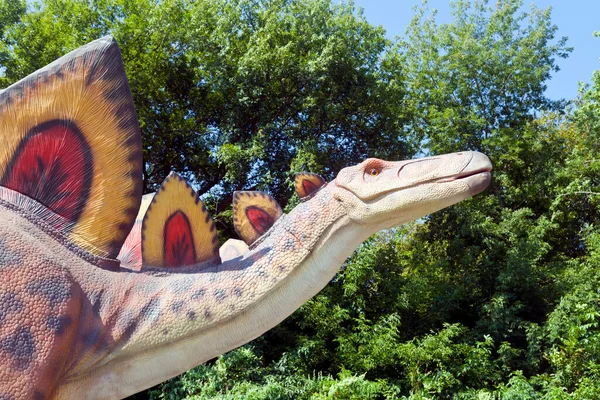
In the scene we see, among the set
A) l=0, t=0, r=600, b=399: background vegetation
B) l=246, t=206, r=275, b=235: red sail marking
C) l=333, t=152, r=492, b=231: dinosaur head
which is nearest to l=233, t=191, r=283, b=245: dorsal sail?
l=246, t=206, r=275, b=235: red sail marking

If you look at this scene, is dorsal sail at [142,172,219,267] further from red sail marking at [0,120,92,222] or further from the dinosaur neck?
red sail marking at [0,120,92,222]

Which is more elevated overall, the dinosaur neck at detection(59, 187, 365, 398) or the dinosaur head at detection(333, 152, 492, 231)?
the dinosaur head at detection(333, 152, 492, 231)

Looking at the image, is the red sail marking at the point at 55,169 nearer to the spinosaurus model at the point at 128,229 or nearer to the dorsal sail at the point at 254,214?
the spinosaurus model at the point at 128,229

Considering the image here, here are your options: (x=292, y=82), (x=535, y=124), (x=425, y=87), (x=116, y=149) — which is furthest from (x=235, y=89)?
(x=116, y=149)

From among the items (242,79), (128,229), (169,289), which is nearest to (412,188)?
(169,289)

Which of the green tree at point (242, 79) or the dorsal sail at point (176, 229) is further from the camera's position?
the green tree at point (242, 79)

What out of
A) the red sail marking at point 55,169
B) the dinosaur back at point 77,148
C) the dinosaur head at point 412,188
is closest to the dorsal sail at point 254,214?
the dinosaur head at point 412,188

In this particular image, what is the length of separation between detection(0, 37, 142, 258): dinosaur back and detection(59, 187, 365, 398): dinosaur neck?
0.29 m

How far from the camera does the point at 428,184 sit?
2.71 metres

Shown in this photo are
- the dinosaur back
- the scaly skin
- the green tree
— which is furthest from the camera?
the green tree

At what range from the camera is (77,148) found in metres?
2.71

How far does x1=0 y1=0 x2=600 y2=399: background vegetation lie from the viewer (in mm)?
9445

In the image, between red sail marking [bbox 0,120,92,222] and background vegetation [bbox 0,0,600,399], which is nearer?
red sail marking [bbox 0,120,92,222]

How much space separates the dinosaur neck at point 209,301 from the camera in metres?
2.55
